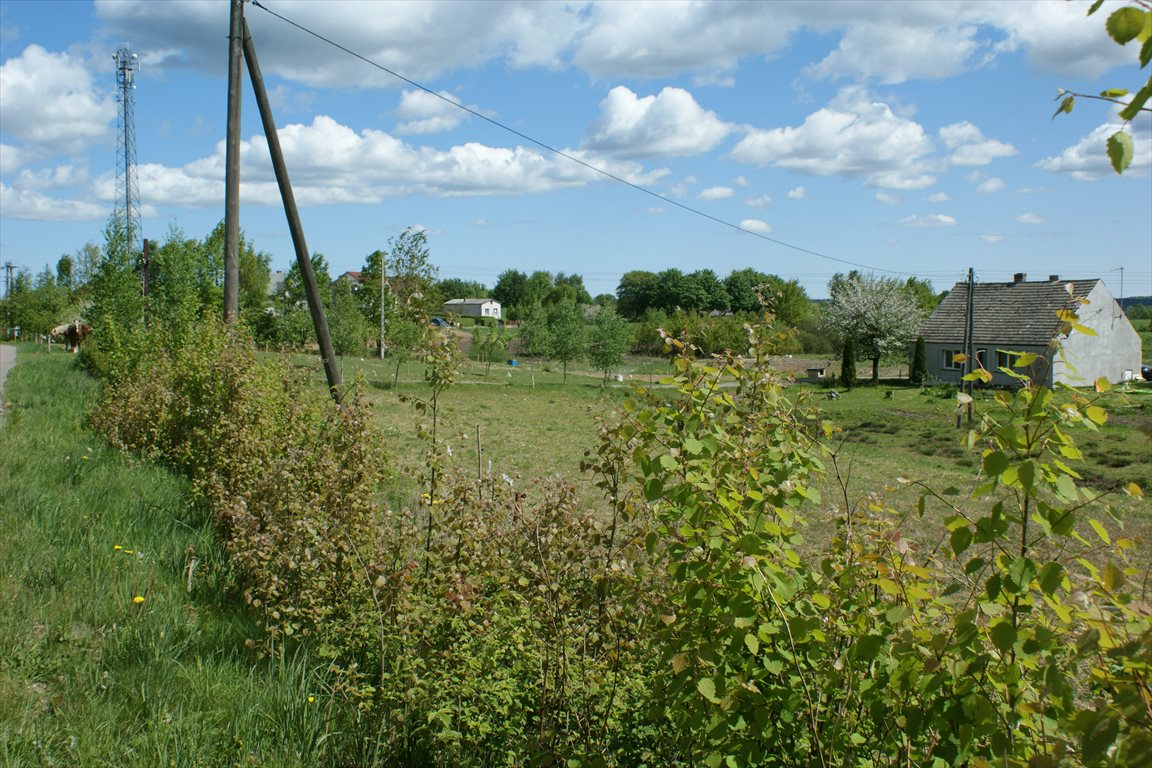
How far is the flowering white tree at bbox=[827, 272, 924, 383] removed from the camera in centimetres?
4875

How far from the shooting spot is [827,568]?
2617 mm

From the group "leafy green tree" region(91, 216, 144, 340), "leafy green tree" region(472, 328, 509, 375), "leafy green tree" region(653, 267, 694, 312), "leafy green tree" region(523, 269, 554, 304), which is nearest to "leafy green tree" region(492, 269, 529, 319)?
"leafy green tree" region(523, 269, 554, 304)

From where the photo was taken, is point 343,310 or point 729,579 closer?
point 729,579

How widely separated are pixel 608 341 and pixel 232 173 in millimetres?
33402

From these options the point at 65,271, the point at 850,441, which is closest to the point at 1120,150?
the point at 850,441

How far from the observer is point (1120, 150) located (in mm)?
1399

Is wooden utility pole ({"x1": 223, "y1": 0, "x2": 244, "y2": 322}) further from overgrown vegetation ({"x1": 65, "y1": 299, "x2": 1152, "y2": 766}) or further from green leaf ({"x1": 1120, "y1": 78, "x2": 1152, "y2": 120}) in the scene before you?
green leaf ({"x1": 1120, "y1": 78, "x2": 1152, "y2": 120})

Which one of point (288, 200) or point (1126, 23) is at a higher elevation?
point (288, 200)

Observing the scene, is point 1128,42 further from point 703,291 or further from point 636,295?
point 636,295

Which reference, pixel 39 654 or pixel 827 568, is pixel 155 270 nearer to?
pixel 39 654

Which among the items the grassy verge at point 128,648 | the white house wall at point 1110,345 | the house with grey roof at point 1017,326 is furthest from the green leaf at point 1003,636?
the white house wall at point 1110,345

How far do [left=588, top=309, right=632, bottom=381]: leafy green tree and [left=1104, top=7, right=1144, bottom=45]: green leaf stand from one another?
42.8 m

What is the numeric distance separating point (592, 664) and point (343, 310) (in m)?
39.5

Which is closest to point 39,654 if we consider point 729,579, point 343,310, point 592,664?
point 592,664
